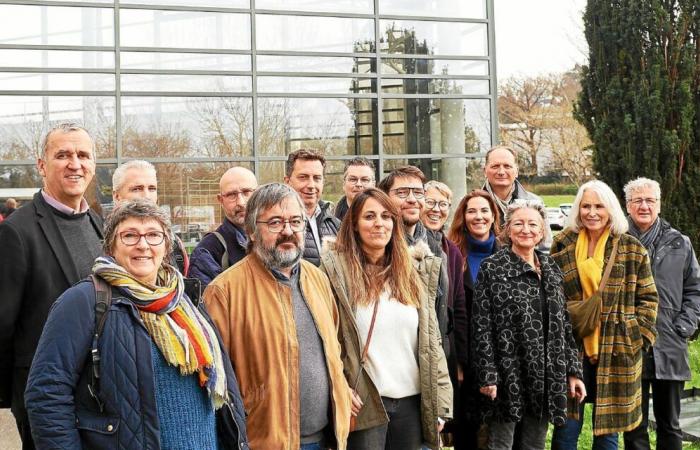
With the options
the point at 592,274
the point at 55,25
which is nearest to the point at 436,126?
the point at 55,25

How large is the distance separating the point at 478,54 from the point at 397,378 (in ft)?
30.3

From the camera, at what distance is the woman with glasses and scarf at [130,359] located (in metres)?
2.55

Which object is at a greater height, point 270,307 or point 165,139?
point 165,139

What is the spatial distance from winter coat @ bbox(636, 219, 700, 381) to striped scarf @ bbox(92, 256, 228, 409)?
3300mm

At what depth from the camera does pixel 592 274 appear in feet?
15.7

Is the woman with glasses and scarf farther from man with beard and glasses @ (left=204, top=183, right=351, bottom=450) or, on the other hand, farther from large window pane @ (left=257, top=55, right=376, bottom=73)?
large window pane @ (left=257, top=55, right=376, bottom=73)

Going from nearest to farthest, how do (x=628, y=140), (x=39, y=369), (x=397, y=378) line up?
(x=39, y=369), (x=397, y=378), (x=628, y=140)

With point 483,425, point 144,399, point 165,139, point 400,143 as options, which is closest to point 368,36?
point 400,143

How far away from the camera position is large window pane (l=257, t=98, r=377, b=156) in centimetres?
1124

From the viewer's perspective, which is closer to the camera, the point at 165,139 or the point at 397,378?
the point at 397,378

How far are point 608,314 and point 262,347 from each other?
248cm

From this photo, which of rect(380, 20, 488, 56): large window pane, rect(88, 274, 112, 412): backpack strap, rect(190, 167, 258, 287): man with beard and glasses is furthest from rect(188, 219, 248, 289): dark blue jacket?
rect(380, 20, 488, 56): large window pane

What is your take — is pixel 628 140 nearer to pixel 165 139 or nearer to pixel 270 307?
pixel 165 139

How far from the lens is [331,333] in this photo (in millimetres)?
3420
